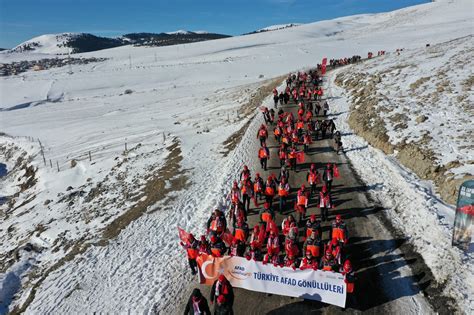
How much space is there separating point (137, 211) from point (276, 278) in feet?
34.1

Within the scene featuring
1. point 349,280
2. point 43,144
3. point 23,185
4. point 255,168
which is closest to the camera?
point 349,280

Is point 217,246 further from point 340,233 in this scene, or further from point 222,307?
point 340,233

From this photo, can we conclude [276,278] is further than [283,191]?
No

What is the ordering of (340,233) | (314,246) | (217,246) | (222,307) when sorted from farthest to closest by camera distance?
(340,233) → (217,246) → (314,246) → (222,307)

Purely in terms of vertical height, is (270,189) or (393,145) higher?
(393,145)

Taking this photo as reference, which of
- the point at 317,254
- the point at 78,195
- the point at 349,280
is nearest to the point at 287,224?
the point at 317,254

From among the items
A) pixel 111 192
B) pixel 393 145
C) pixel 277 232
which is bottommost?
pixel 111 192

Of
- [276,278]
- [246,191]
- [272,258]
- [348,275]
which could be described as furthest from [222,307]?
[246,191]

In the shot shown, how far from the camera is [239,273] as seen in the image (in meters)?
10.6

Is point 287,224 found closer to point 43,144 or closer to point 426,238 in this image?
point 426,238

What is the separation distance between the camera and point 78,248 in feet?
51.8

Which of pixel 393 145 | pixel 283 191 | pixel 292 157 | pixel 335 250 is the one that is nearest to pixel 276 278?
pixel 335 250

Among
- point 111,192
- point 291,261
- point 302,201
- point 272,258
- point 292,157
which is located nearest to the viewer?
point 291,261

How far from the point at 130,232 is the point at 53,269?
3.34m
